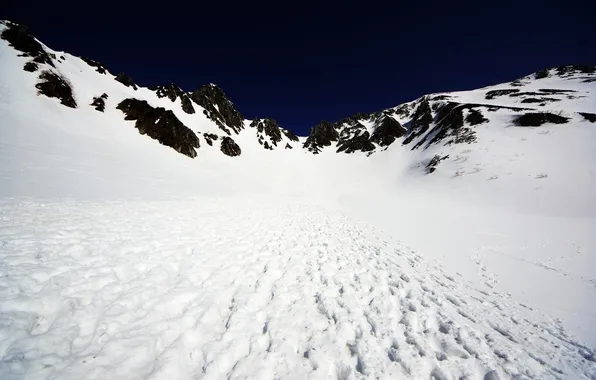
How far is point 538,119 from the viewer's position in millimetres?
35250

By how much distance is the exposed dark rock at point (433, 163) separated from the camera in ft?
116

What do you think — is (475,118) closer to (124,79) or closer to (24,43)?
(124,79)

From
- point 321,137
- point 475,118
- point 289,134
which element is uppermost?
point 289,134

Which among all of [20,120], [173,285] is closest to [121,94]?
[20,120]

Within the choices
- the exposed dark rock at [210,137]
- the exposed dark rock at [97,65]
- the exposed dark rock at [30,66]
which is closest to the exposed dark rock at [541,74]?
the exposed dark rock at [210,137]

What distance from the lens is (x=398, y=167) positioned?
155ft

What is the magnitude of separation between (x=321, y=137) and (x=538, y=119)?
62.0 m

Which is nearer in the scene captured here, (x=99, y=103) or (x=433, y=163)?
(x=433, y=163)

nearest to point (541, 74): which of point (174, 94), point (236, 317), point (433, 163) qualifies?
point (433, 163)

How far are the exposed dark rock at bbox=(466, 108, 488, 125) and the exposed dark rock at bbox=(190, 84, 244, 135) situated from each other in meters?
61.4

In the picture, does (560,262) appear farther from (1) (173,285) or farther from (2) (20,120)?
(2) (20,120)

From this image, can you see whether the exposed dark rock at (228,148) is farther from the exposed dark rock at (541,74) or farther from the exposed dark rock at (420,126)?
the exposed dark rock at (541,74)

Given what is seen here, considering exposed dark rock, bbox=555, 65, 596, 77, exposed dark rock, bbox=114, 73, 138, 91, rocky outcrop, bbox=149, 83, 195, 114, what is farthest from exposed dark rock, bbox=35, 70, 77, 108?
exposed dark rock, bbox=555, 65, 596, 77

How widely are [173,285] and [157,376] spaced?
2.04m
